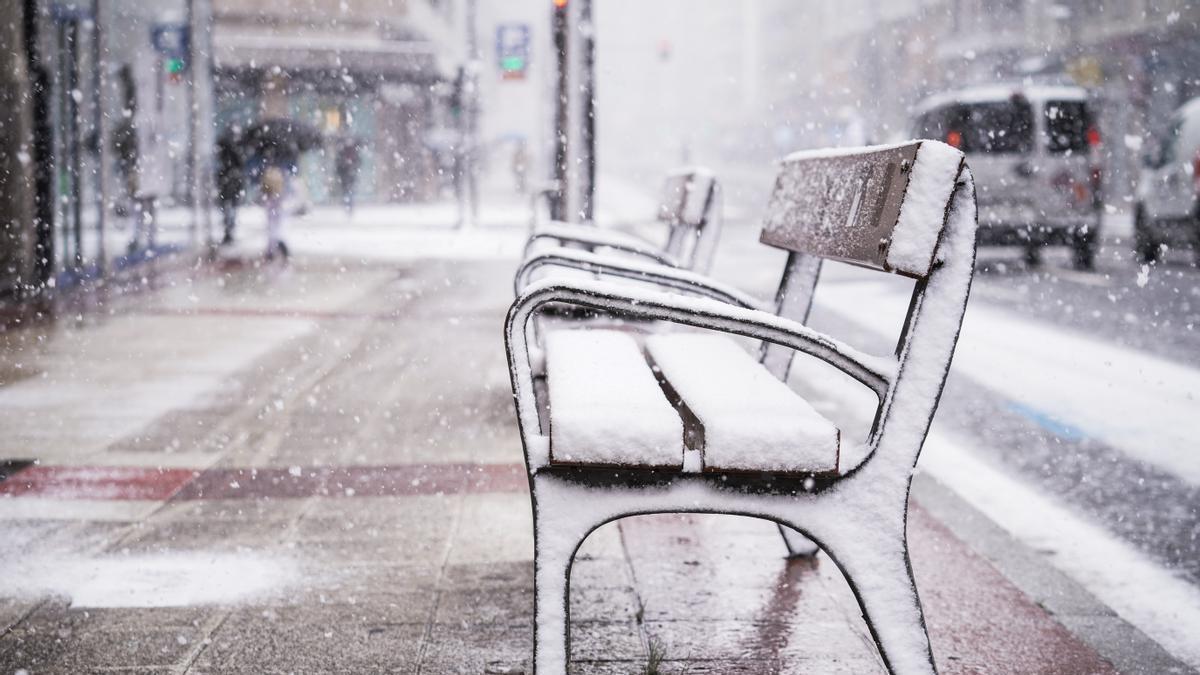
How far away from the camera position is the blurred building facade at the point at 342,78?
2781cm

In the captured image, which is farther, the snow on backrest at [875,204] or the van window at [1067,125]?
the van window at [1067,125]

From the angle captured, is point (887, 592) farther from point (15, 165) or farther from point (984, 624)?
point (15, 165)

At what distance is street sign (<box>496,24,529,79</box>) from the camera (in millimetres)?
19016

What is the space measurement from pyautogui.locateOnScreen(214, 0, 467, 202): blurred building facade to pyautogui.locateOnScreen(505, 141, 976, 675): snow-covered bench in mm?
25353

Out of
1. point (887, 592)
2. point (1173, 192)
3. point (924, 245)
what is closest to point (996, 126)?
point (1173, 192)

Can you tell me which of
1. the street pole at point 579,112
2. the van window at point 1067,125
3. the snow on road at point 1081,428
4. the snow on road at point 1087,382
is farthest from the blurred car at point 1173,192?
the street pole at point 579,112

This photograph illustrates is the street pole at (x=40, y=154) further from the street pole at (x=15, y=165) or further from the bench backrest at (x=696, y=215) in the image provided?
the bench backrest at (x=696, y=215)

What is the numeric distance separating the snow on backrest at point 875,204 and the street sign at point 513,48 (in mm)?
16383

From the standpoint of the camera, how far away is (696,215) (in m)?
4.51

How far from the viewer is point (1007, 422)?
222 inches

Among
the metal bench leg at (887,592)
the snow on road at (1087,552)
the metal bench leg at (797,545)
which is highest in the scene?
the metal bench leg at (887,592)

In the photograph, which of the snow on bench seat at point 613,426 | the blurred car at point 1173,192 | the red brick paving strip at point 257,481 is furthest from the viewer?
the blurred car at point 1173,192

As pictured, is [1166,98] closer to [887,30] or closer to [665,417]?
[887,30]

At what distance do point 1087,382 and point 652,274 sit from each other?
13.7 ft
